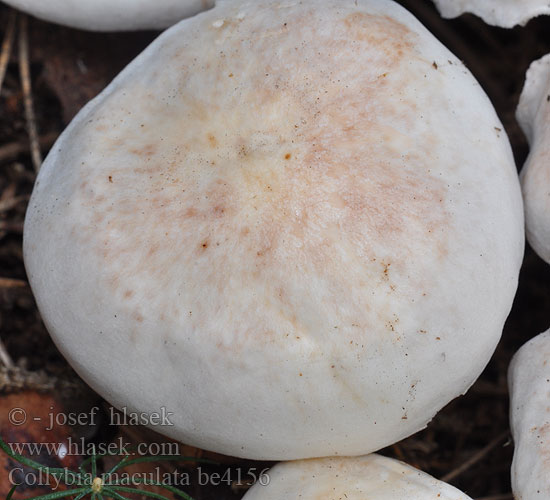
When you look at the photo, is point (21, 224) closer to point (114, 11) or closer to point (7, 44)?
point (7, 44)

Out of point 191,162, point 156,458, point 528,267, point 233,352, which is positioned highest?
point 191,162

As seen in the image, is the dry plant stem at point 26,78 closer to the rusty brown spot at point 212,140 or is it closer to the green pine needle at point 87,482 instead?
the rusty brown spot at point 212,140

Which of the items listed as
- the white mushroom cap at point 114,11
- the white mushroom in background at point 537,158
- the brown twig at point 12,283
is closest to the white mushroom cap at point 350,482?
the white mushroom in background at point 537,158

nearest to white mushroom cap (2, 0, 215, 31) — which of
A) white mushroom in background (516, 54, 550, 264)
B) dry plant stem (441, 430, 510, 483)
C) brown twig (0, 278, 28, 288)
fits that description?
brown twig (0, 278, 28, 288)

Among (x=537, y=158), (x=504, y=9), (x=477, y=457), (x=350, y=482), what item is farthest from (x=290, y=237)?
(x=477, y=457)

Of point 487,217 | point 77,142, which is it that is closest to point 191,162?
point 77,142

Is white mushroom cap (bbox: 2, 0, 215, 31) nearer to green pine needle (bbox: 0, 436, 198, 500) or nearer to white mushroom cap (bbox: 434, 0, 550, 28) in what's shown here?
white mushroom cap (bbox: 434, 0, 550, 28)

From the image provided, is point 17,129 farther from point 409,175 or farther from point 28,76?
point 409,175

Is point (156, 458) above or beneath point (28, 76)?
beneath

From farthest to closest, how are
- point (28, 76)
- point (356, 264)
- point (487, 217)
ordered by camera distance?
point (28, 76)
point (487, 217)
point (356, 264)
